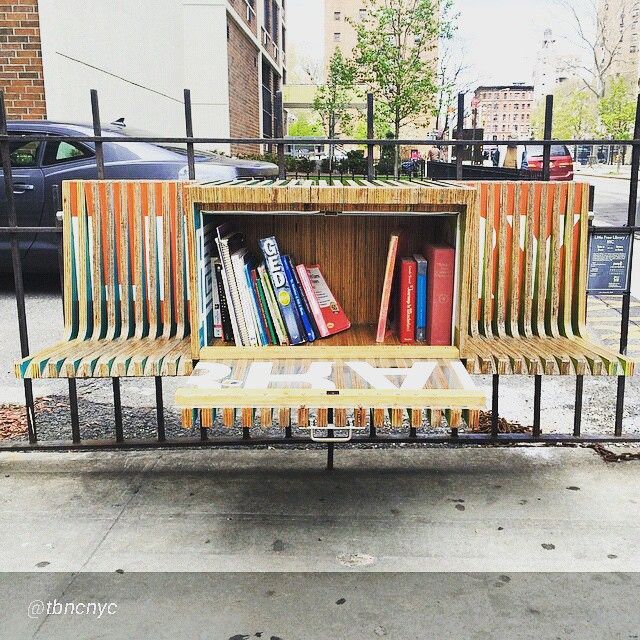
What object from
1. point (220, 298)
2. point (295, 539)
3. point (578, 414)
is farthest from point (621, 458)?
point (220, 298)

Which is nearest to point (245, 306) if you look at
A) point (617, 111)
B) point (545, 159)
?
point (545, 159)

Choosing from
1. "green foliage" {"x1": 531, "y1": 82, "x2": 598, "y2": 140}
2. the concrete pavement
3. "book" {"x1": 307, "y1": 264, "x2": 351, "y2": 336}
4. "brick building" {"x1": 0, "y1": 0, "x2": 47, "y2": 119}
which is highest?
"green foliage" {"x1": 531, "y1": 82, "x2": 598, "y2": 140}

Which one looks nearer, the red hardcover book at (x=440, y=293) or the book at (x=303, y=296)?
the red hardcover book at (x=440, y=293)

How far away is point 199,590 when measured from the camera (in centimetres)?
269

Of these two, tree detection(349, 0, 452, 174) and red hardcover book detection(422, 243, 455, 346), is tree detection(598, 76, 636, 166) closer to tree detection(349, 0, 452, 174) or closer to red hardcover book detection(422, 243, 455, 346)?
tree detection(349, 0, 452, 174)

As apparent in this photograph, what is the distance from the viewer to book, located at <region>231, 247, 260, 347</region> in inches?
136

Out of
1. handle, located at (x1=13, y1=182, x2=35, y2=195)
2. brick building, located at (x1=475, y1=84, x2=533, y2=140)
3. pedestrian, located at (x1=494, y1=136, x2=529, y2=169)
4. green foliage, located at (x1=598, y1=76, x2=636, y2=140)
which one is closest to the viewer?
pedestrian, located at (x1=494, y1=136, x2=529, y2=169)

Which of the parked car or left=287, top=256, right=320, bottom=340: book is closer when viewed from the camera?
left=287, top=256, right=320, bottom=340: book

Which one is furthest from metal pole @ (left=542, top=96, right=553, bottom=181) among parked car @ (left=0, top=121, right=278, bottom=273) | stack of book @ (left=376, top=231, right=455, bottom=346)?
parked car @ (left=0, top=121, right=278, bottom=273)

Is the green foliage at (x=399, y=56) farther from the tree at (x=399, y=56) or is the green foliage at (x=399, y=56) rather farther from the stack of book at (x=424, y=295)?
the stack of book at (x=424, y=295)

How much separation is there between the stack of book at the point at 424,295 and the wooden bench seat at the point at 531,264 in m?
0.20

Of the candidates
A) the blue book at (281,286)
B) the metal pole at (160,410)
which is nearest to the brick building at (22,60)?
the metal pole at (160,410)

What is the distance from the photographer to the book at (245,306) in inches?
136

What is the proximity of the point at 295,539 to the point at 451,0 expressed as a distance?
21.5 meters
